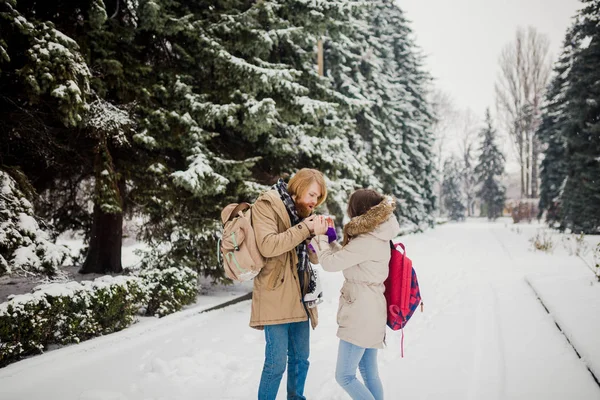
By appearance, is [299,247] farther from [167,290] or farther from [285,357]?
[167,290]

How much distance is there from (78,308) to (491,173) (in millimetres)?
52204

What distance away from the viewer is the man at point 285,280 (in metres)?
2.67

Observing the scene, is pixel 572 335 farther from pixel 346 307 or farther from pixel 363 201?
pixel 363 201

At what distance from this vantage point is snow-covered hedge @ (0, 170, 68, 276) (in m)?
4.66

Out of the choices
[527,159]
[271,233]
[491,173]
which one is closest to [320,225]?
[271,233]

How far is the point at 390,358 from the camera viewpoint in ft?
15.2

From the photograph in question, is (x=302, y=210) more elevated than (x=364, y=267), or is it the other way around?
(x=302, y=210)

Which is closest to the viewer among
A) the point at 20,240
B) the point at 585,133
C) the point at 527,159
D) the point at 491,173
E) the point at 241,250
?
the point at 241,250

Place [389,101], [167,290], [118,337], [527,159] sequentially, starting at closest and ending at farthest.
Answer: [118,337] < [167,290] < [389,101] < [527,159]

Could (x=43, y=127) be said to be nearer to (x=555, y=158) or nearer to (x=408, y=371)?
(x=408, y=371)

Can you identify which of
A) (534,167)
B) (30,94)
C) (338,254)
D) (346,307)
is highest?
(534,167)

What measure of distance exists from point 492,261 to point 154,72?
11.7 metres

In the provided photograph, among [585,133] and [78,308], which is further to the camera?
[585,133]

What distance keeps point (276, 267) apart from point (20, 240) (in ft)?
12.8
